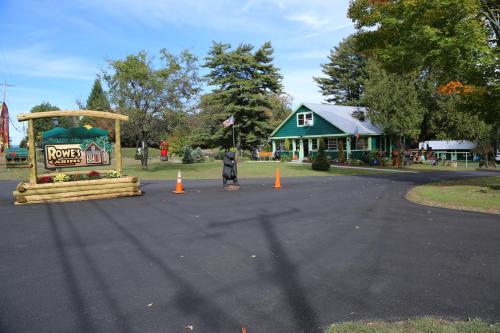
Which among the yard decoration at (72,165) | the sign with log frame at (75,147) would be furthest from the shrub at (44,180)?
the sign with log frame at (75,147)

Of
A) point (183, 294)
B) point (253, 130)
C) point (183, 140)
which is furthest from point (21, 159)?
point (183, 294)

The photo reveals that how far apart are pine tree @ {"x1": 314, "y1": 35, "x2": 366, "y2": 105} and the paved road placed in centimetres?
5026

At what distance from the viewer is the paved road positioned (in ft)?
12.6

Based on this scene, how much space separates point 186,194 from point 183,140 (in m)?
37.8

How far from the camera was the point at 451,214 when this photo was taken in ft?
30.2

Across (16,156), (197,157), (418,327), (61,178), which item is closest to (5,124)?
(16,156)

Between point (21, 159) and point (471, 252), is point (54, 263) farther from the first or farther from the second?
point (21, 159)

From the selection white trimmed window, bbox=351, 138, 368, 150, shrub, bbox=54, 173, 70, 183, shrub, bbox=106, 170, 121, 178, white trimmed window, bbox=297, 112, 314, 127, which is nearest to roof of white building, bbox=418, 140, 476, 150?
white trimmed window, bbox=351, 138, 368, 150

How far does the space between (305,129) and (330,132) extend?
3725mm

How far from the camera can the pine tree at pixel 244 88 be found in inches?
1848

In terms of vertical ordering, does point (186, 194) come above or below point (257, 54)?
below

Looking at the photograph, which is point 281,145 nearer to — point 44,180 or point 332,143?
point 332,143

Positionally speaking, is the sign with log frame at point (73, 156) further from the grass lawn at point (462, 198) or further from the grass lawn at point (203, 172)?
the grass lawn at point (462, 198)

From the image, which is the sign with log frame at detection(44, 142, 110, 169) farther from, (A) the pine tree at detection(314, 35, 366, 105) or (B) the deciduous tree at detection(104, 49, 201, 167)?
(A) the pine tree at detection(314, 35, 366, 105)
